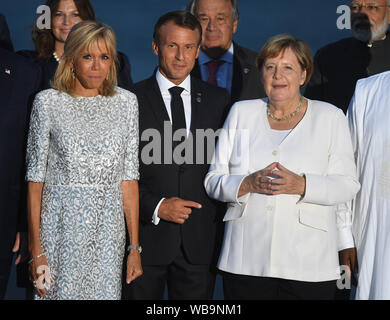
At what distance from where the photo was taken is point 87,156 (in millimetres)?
2730

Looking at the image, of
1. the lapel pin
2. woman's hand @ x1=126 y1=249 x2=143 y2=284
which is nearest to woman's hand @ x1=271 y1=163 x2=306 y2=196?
the lapel pin

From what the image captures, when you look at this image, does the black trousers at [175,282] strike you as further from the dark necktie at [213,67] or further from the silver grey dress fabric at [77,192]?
the dark necktie at [213,67]

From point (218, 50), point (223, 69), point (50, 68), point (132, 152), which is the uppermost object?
point (218, 50)

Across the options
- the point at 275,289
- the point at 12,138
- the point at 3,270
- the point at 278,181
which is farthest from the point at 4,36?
the point at 275,289

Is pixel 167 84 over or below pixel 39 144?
over

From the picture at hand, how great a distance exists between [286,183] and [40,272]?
1.20 meters

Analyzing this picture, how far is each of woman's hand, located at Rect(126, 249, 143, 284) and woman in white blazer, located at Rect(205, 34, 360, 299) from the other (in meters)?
0.41

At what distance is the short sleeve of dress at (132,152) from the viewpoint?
113 inches

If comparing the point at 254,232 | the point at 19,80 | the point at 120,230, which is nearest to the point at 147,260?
the point at 120,230

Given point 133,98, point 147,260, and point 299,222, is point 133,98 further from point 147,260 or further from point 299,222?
point 299,222

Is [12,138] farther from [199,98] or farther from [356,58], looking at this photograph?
[356,58]

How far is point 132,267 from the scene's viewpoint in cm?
288

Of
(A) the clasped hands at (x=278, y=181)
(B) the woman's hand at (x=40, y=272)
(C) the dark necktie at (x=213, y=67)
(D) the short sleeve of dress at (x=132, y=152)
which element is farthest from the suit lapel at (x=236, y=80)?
(B) the woman's hand at (x=40, y=272)

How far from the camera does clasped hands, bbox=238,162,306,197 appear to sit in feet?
8.76
